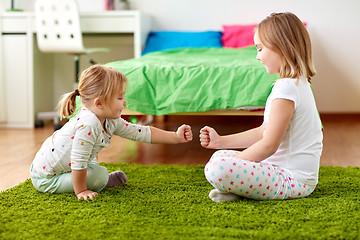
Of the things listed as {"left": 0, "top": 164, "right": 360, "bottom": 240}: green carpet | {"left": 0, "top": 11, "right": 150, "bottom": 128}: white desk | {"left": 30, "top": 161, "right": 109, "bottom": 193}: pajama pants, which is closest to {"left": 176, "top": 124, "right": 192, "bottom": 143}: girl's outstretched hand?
{"left": 0, "top": 164, "right": 360, "bottom": 240}: green carpet

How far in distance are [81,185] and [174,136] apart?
372mm

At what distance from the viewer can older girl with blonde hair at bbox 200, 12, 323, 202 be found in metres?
1.46

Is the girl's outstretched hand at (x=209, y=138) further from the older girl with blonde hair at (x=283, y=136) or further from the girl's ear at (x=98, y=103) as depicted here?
the girl's ear at (x=98, y=103)

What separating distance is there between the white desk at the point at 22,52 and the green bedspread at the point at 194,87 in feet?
4.27

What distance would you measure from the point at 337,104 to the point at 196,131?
4.76ft

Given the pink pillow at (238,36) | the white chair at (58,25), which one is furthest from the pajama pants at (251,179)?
the pink pillow at (238,36)

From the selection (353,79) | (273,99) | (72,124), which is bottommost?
(353,79)

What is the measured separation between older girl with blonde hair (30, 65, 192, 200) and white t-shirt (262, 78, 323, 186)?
1.68 ft

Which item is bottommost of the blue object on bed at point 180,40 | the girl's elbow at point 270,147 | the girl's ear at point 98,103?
the blue object on bed at point 180,40

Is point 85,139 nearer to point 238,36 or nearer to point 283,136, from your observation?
point 283,136

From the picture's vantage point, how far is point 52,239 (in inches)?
47.1

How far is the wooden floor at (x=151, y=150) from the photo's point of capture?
89.0 inches

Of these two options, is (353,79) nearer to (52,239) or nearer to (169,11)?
(169,11)

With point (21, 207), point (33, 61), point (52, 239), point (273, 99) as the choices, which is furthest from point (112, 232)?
point (33, 61)
